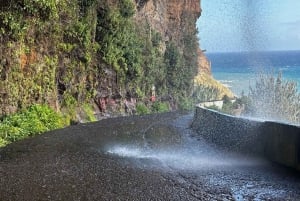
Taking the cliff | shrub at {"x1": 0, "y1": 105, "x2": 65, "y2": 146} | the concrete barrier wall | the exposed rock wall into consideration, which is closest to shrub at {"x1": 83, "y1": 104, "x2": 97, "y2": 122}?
the cliff

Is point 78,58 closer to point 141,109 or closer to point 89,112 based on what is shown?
point 89,112

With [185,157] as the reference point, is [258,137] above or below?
above

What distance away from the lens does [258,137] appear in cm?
1268

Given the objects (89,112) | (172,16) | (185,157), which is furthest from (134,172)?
(172,16)

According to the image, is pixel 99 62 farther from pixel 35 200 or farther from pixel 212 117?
pixel 35 200

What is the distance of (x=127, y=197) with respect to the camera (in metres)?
8.60

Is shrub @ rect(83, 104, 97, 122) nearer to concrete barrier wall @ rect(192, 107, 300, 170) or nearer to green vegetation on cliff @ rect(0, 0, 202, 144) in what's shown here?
green vegetation on cliff @ rect(0, 0, 202, 144)

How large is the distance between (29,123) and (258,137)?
912 cm

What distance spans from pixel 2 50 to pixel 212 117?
26.9 feet

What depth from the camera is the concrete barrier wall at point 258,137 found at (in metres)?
11.0

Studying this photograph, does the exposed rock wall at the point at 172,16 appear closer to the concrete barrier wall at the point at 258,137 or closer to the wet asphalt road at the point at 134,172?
the concrete barrier wall at the point at 258,137

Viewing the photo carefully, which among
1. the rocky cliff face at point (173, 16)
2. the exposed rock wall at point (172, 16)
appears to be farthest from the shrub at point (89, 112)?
the exposed rock wall at point (172, 16)

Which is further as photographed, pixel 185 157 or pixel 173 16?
pixel 173 16

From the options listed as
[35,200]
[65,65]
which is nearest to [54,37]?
[65,65]
